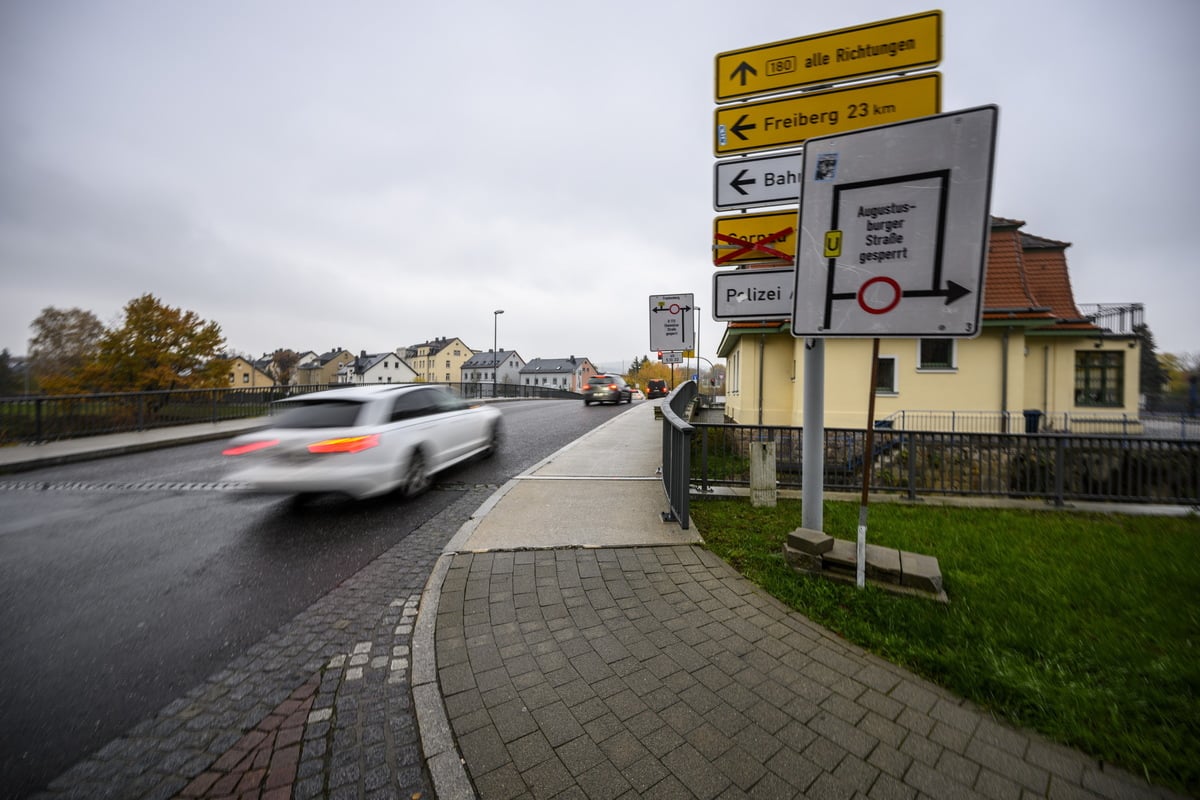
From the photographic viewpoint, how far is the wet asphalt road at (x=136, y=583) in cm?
218

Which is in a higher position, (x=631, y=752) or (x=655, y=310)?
(x=655, y=310)

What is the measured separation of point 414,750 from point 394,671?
2.06 ft

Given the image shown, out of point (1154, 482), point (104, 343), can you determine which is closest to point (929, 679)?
point (1154, 482)

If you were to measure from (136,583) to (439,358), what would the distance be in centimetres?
9502

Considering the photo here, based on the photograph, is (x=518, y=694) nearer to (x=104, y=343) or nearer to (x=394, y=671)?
(x=394, y=671)

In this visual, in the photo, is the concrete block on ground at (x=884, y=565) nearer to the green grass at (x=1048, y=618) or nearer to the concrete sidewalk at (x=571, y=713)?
the green grass at (x=1048, y=618)

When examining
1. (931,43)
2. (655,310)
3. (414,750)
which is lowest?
(414,750)

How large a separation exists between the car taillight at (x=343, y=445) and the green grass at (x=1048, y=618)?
4.01 metres

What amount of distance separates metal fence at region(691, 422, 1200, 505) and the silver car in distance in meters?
3.88

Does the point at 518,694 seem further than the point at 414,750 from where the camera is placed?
Yes

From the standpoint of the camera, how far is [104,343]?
28203mm

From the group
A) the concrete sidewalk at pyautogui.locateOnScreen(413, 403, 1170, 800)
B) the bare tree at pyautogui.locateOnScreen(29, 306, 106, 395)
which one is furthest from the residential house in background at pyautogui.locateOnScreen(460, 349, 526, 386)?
the concrete sidewalk at pyautogui.locateOnScreen(413, 403, 1170, 800)

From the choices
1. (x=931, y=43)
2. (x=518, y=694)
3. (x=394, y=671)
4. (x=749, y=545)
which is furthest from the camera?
(x=749, y=545)

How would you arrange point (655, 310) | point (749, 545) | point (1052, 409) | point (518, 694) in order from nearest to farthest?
point (518, 694), point (749, 545), point (655, 310), point (1052, 409)
